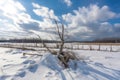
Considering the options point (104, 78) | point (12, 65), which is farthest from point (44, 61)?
point (104, 78)

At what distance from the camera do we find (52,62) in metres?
8.26

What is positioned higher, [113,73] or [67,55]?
[67,55]

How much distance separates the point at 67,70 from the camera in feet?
23.8

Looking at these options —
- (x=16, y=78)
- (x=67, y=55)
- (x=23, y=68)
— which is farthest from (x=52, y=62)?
(x=16, y=78)

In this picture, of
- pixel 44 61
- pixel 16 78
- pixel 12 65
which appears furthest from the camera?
pixel 44 61

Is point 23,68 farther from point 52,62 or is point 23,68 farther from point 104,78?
point 104,78

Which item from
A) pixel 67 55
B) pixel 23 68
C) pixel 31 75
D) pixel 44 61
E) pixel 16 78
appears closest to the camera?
pixel 16 78

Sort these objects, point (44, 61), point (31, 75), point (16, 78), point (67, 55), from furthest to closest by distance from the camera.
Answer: point (67, 55) < point (44, 61) < point (31, 75) < point (16, 78)

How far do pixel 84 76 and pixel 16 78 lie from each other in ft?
9.03

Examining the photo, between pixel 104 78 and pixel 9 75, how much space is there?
12.7ft

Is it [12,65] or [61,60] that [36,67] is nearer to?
[12,65]

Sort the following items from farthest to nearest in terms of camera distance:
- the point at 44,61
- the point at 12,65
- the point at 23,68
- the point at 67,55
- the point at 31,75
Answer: the point at 67,55 < the point at 44,61 < the point at 12,65 < the point at 23,68 < the point at 31,75

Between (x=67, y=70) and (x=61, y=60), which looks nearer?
(x=67, y=70)

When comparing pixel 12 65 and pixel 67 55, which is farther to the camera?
pixel 67 55
